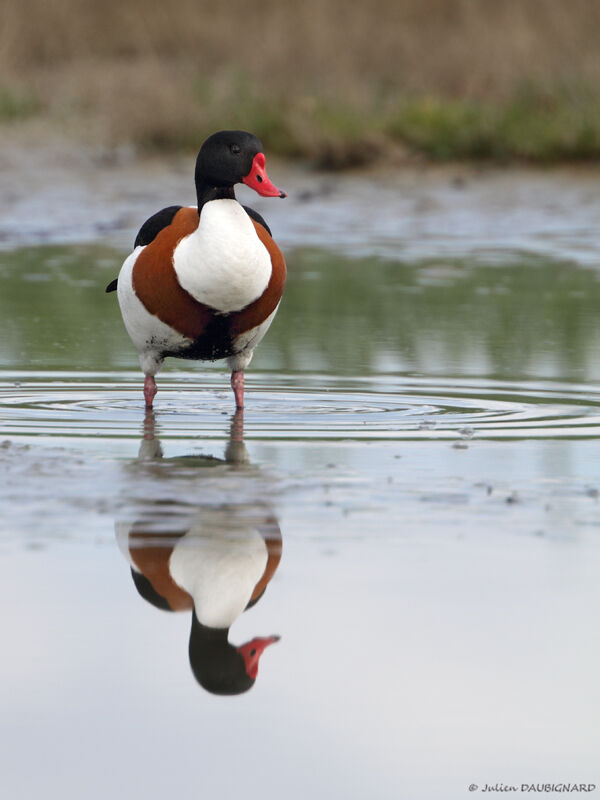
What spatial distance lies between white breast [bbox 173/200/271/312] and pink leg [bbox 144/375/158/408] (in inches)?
28.0

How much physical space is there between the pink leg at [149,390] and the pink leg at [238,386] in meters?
0.33

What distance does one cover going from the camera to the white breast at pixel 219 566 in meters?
3.89

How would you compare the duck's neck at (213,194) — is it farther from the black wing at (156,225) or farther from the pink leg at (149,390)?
the pink leg at (149,390)

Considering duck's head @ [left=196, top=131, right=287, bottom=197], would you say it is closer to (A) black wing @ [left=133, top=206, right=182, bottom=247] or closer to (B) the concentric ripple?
(A) black wing @ [left=133, top=206, right=182, bottom=247]

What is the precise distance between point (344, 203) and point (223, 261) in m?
10.0

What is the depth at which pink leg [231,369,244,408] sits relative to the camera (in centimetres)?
689

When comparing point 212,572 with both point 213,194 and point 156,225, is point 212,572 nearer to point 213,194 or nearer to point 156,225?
point 213,194

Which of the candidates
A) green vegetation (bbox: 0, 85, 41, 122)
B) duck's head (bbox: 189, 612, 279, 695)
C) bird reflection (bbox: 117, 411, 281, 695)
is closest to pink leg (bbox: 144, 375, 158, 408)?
bird reflection (bbox: 117, 411, 281, 695)

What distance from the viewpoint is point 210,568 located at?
4.15m

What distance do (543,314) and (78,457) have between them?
5282 millimetres

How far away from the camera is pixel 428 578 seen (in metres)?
4.14

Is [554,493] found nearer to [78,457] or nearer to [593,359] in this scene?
[78,457]

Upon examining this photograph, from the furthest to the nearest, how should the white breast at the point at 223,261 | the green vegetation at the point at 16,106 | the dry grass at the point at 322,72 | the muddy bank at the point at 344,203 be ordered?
the green vegetation at the point at 16,106
the dry grass at the point at 322,72
the muddy bank at the point at 344,203
the white breast at the point at 223,261

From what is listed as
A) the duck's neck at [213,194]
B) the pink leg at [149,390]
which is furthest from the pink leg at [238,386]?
the duck's neck at [213,194]
